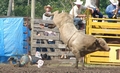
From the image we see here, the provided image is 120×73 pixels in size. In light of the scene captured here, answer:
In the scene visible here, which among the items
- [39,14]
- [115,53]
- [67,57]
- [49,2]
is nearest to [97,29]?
[115,53]

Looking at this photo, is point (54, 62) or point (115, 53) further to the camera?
point (54, 62)

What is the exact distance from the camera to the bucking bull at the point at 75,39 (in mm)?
11977

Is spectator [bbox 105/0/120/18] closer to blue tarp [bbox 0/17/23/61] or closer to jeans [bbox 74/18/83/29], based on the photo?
jeans [bbox 74/18/83/29]

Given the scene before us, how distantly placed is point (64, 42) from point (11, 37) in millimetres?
4829

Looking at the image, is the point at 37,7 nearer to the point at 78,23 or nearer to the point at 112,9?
the point at 78,23

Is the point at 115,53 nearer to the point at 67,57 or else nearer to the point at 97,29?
the point at 97,29

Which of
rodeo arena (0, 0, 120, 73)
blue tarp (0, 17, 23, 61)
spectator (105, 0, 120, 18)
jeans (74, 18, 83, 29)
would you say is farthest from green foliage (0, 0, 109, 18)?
spectator (105, 0, 120, 18)

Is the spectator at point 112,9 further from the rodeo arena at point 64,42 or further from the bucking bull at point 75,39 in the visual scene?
the bucking bull at point 75,39

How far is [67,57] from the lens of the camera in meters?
15.7

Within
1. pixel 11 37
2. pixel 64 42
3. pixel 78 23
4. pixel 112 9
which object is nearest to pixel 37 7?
pixel 11 37

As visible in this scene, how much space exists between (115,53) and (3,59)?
4692 millimetres

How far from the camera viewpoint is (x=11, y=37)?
16.7 meters

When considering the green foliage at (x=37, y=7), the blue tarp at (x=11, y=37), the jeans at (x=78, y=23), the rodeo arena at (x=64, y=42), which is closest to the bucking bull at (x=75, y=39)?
the rodeo arena at (x=64, y=42)

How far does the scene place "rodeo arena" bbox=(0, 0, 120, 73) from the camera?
12.1 m
